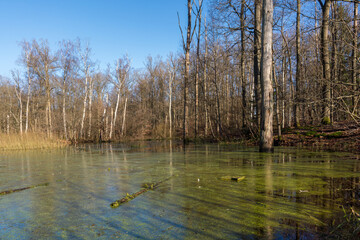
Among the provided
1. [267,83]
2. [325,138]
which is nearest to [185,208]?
[267,83]

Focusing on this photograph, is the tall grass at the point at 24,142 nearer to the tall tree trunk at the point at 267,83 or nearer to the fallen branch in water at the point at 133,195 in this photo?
the tall tree trunk at the point at 267,83

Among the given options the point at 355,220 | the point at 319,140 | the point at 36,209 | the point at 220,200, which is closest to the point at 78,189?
the point at 36,209

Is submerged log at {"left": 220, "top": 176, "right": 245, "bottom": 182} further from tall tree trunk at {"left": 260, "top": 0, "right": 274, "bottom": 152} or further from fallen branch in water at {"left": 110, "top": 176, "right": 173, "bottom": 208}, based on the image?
tall tree trunk at {"left": 260, "top": 0, "right": 274, "bottom": 152}

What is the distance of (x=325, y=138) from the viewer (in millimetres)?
9031

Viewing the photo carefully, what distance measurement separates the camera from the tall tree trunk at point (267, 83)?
21.3ft

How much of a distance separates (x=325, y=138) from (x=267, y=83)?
14.1 ft

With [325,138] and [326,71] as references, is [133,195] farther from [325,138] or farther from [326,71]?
[325,138]

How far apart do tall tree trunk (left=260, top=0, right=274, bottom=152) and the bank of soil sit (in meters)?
2.57

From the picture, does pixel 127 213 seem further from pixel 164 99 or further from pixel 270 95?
pixel 164 99

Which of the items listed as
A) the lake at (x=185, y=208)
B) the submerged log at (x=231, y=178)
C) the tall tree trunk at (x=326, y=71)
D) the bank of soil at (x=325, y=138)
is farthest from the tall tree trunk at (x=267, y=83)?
the submerged log at (x=231, y=178)

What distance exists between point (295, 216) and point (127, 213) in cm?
137

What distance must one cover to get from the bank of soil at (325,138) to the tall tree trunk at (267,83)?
257 cm

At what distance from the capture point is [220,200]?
2.38 metres

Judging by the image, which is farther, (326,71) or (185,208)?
(326,71)
